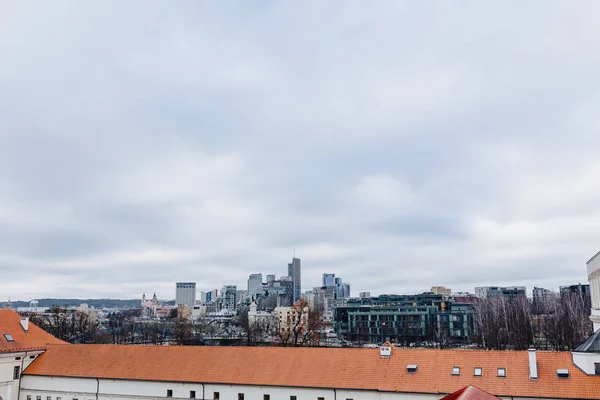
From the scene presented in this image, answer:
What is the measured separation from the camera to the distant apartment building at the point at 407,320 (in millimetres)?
113750

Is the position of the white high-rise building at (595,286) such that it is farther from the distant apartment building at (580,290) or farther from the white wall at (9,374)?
the distant apartment building at (580,290)

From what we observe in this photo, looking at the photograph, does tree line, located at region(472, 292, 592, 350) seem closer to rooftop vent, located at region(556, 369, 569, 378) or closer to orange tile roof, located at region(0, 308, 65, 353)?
rooftop vent, located at region(556, 369, 569, 378)

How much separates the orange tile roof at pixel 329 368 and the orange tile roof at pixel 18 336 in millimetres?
1819

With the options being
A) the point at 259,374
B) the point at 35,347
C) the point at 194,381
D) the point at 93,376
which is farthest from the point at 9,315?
the point at 259,374

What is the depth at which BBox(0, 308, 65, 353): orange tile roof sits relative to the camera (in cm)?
4219

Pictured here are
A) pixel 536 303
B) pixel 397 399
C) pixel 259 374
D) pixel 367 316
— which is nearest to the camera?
pixel 397 399

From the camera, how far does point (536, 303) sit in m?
148

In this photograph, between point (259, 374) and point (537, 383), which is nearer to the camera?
point (537, 383)

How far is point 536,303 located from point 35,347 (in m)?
138

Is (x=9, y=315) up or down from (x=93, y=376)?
up

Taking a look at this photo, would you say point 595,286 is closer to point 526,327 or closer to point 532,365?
point 532,365

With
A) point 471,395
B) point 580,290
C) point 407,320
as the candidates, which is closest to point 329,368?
point 471,395

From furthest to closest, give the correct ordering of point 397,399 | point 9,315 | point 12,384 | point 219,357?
1. point 9,315
2. point 12,384
3. point 219,357
4. point 397,399

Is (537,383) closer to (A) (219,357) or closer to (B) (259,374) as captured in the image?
(B) (259,374)
